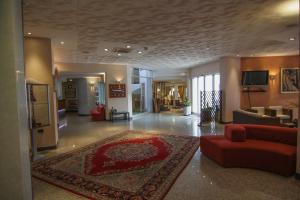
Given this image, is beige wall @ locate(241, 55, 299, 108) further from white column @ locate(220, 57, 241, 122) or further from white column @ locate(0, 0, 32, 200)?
white column @ locate(0, 0, 32, 200)

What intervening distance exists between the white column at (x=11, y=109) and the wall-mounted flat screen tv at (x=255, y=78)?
8.43m

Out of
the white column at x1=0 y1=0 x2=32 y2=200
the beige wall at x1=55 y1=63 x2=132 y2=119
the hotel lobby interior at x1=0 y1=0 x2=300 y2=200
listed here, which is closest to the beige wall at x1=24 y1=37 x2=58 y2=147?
the hotel lobby interior at x1=0 y1=0 x2=300 y2=200

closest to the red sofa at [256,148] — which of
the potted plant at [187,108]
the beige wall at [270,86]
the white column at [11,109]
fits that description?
the white column at [11,109]

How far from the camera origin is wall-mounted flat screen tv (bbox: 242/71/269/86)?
330 inches

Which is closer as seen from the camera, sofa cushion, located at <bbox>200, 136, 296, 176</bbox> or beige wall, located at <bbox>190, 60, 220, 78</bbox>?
sofa cushion, located at <bbox>200, 136, 296, 176</bbox>

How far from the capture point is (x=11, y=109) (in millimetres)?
1986

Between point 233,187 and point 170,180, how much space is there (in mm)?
968

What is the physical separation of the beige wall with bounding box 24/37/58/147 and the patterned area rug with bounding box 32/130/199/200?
91cm

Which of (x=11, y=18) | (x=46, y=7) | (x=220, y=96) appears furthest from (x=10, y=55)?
(x=220, y=96)

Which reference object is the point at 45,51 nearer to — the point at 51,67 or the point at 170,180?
the point at 51,67

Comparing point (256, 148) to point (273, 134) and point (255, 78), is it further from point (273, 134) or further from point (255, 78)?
point (255, 78)

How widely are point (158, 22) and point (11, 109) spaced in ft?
9.94

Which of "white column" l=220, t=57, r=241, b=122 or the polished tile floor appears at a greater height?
"white column" l=220, t=57, r=241, b=122

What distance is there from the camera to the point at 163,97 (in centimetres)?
1673
